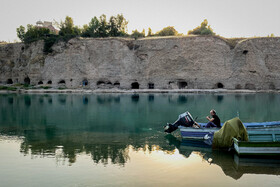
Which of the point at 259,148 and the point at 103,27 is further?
the point at 103,27

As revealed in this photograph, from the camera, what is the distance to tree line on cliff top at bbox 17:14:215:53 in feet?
198

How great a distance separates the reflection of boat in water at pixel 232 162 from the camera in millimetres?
8531

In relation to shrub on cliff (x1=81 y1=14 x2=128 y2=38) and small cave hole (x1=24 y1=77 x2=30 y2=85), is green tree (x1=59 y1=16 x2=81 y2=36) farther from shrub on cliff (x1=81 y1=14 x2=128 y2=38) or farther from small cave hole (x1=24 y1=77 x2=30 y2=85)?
small cave hole (x1=24 y1=77 x2=30 y2=85)

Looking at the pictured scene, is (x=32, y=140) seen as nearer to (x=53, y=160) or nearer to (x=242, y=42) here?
(x=53, y=160)

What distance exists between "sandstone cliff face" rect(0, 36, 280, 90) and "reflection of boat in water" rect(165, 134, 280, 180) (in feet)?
127

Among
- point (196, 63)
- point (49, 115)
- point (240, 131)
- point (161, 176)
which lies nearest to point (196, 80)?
point (196, 63)

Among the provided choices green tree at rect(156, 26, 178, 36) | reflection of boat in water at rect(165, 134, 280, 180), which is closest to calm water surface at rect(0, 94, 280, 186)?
reflection of boat in water at rect(165, 134, 280, 180)

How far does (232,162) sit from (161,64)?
141 ft

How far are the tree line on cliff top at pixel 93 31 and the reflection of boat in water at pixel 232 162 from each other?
2014 inches

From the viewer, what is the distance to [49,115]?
70.3 feet

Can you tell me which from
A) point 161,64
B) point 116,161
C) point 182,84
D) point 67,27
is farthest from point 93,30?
point 116,161

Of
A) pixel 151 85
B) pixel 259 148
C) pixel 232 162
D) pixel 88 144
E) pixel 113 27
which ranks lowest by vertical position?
pixel 232 162

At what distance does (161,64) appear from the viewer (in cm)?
5141

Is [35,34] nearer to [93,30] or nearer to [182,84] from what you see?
[93,30]
